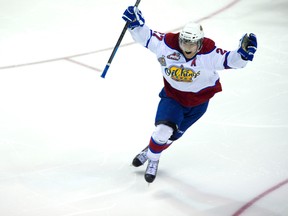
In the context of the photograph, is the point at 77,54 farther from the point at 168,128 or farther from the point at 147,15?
the point at 168,128

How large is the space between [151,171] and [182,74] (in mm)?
632

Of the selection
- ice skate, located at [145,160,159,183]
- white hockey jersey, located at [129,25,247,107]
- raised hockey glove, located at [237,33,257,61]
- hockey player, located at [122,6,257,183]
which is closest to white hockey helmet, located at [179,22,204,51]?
hockey player, located at [122,6,257,183]

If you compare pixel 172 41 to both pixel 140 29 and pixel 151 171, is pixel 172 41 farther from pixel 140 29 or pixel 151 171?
pixel 151 171

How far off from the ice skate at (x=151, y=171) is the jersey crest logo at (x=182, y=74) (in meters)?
0.55

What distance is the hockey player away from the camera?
3.57 metres

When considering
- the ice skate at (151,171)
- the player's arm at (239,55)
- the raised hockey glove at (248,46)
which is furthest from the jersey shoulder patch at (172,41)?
the ice skate at (151,171)

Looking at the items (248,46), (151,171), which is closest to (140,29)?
(248,46)

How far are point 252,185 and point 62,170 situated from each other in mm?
1160

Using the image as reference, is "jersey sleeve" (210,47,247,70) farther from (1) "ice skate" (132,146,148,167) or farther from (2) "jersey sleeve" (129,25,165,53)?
(1) "ice skate" (132,146,148,167)

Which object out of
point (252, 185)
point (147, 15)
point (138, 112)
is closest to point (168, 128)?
point (252, 185)

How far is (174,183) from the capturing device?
13.0 feet

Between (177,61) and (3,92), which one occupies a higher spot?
(177,61)

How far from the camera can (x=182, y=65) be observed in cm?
367

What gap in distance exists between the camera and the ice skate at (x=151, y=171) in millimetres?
3891
